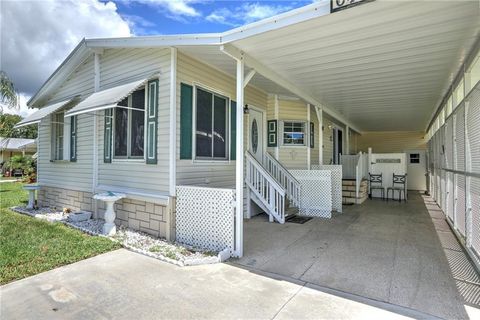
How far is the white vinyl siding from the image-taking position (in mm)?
5129

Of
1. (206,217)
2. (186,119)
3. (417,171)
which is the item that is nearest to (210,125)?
(186,119)

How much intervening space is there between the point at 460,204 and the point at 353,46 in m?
3.59

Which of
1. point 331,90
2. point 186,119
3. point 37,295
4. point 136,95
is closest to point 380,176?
point 331,90

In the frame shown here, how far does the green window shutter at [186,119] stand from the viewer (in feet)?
16.8

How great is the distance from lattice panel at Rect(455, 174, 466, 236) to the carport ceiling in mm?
2025

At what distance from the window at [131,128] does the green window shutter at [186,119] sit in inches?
38.4

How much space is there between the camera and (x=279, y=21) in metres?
3.48

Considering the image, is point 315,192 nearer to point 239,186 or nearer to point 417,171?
point 239,186

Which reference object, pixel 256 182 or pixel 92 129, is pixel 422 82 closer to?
pixel 256 182

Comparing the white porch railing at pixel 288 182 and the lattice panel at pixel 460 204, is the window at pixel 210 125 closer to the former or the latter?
the white porch railing at pixel 288 182

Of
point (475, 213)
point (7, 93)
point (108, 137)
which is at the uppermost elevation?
point (7, 93)

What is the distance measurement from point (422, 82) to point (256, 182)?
4.29 m

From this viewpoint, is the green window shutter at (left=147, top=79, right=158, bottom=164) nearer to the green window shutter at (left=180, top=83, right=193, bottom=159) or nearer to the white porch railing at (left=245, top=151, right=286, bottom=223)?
the green window shutter at (left=180, top=83, right=193, bottom=159)

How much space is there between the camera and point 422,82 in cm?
582
